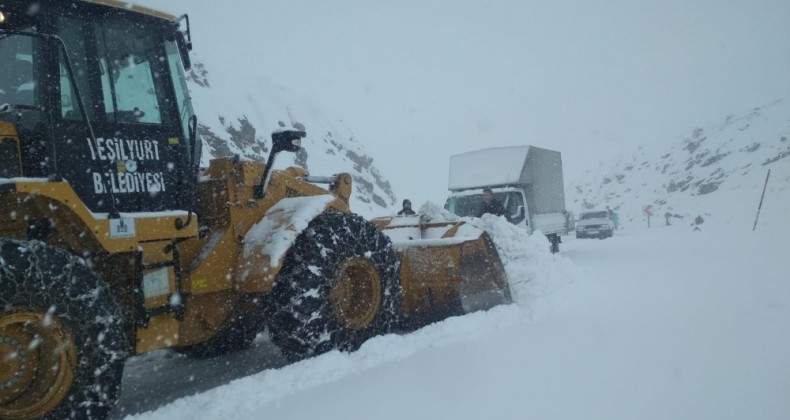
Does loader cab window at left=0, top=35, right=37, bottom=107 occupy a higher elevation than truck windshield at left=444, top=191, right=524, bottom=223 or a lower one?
higher

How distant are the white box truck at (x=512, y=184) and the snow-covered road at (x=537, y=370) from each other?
5.81m

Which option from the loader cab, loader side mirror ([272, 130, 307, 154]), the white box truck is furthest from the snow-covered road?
the white box truck

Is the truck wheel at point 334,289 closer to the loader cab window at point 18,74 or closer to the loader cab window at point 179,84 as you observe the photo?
the loader cab window at point 179,84

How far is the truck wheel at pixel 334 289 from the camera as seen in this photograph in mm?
4000

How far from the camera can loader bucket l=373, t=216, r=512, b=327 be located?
5570 millimetres

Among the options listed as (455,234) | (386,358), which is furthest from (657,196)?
(386,358)

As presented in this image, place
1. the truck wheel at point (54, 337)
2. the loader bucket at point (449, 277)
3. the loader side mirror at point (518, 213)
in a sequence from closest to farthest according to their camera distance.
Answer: the truck wheel at point (54, 337) < the loader bucket at point (449, 277) < the loader side mirror at point (518, 213)

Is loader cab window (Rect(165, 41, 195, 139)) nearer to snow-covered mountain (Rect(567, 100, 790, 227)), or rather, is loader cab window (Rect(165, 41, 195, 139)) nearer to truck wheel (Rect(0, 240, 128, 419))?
truck wheel (Rect(0, 240, 128, 419))

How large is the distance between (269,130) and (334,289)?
3243 centimetres

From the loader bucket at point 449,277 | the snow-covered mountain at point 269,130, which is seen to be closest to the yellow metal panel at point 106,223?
the loader bucket at point 449,277

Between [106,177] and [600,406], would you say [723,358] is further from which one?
[106,177]

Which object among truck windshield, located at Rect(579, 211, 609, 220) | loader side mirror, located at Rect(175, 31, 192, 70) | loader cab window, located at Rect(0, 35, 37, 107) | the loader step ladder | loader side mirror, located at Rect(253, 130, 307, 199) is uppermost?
loader side mirror, located at Rect(175, 31, 192, 70)

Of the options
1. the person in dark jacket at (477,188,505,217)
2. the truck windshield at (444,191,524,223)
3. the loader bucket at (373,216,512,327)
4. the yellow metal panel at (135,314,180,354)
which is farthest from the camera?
the truck windshield at (444,191,524,223)

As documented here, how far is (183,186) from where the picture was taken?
3.84 m
